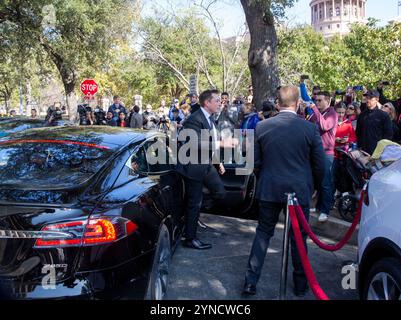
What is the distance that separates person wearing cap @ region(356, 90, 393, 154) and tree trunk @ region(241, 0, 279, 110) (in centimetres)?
330

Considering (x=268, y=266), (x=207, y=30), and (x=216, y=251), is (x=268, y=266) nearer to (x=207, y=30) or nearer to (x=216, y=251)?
(x=216, y=251)

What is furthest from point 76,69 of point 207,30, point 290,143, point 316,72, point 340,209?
point 316,72

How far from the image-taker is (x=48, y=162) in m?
3.38

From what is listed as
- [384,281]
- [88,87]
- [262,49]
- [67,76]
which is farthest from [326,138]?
[67,76]

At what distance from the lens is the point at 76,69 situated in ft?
68.7

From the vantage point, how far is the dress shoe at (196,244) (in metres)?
5.07

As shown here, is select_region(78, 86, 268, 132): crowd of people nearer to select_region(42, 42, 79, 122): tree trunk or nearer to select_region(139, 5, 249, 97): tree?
select_region(42, 42, 79, 122): tree trunk

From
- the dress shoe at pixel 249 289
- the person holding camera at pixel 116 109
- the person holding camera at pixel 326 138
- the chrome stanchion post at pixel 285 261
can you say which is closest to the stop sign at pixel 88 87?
the person holding camera at pixel 116 109

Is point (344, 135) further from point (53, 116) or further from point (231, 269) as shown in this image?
point (53, 116)

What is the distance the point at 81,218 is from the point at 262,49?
26.1ft

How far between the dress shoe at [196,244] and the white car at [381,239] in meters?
2.21

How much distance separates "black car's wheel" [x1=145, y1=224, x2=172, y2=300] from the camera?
3256 mm

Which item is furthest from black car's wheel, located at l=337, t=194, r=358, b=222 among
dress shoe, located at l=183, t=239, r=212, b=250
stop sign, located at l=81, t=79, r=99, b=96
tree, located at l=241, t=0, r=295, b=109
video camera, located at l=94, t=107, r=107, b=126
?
stop sign, located at l=81, t=79, r=99, b=96

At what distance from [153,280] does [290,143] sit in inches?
64.4
